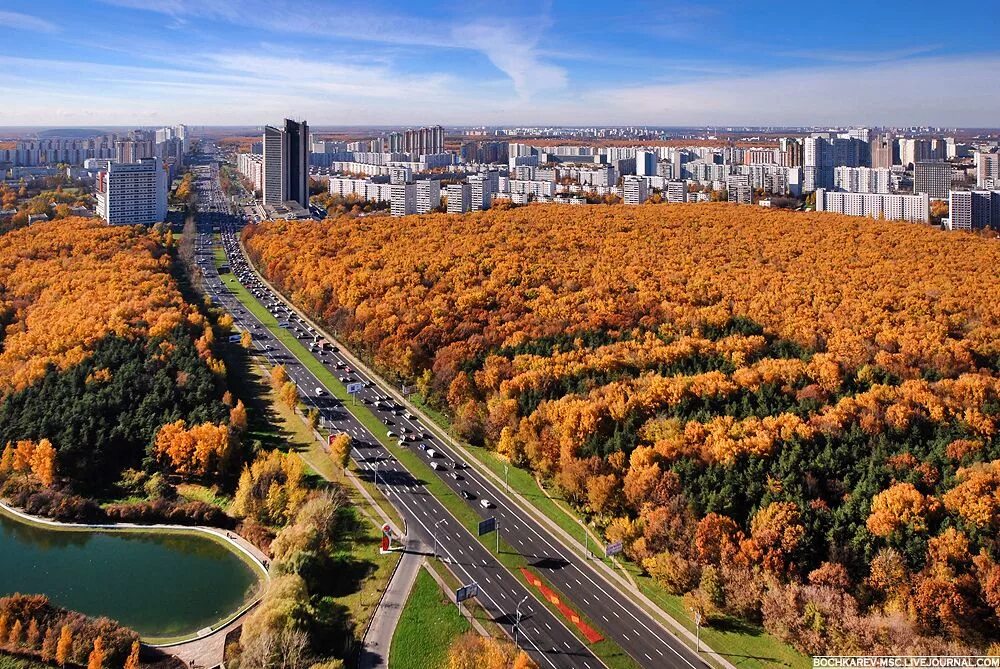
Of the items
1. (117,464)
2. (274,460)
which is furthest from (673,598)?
(117,464)

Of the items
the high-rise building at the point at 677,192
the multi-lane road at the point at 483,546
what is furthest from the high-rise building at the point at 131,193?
the high-rise building at the point at 677,192

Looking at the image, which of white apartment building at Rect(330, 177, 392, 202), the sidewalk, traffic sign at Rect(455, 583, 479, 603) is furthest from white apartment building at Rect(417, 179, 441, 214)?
traffic sign at Rect(455, 583, 479, 603)

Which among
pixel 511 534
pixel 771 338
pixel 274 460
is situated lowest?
pixel 511 534

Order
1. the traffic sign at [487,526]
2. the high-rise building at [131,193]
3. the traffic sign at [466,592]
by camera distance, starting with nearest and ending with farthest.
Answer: the traffic sign at [466,592] < the traffic sign at [487,526] < the high-rise building at [131,193]

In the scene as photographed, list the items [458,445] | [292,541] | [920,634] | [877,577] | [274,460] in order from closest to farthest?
[920,634] < [877,577] < [292,541] < [274,460] < [458,445]

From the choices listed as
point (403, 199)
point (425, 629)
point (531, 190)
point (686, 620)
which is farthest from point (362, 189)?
point (686, 620)

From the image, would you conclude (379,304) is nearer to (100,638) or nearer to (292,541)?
(292,541)

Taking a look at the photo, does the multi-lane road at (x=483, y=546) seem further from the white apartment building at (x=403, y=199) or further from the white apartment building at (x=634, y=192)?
the white apartment building at (x=634, y=192)
